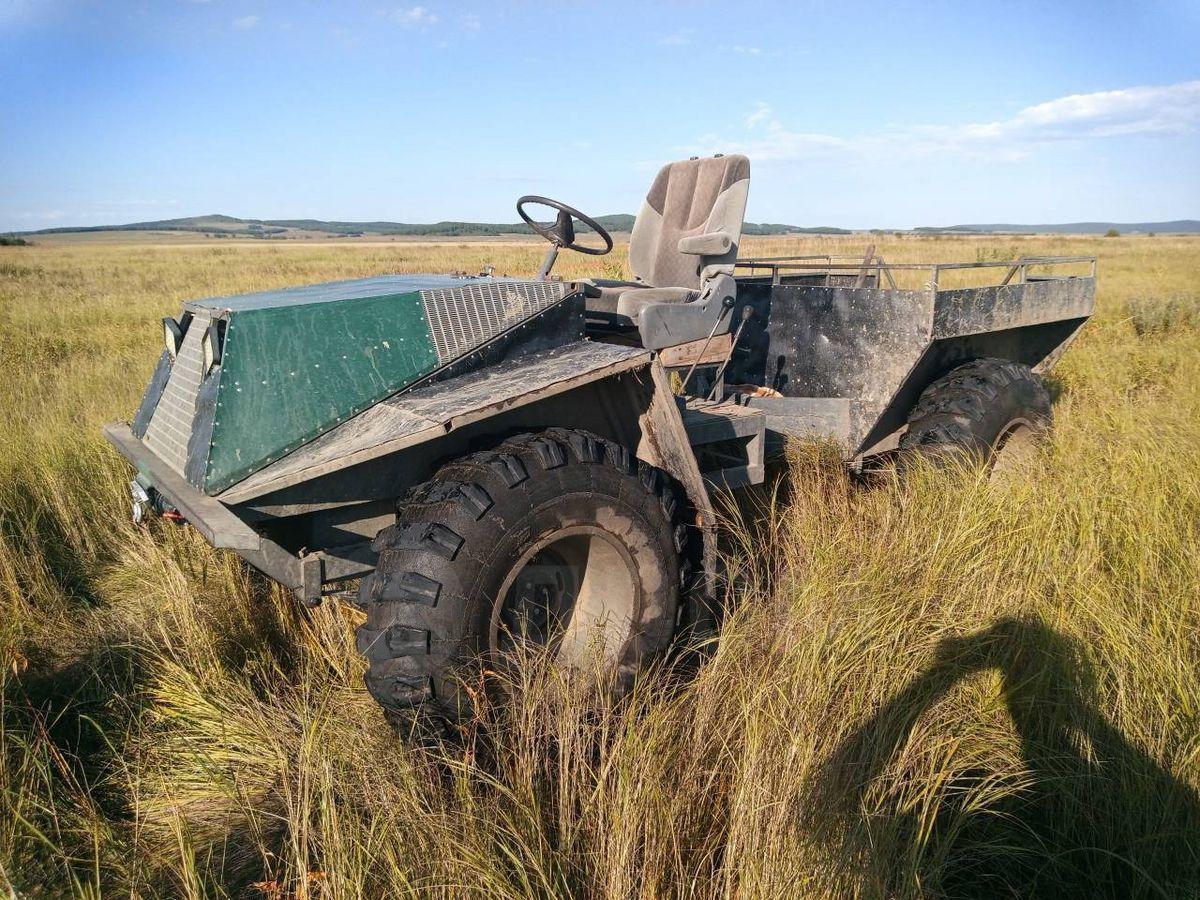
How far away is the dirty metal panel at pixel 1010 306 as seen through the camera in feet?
12.8

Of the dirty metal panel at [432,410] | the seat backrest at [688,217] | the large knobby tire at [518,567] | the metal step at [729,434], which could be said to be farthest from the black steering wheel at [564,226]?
the large knobby tire at [518,567]

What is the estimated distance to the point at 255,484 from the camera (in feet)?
7.74

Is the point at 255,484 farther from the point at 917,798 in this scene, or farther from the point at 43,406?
the point at 43,406

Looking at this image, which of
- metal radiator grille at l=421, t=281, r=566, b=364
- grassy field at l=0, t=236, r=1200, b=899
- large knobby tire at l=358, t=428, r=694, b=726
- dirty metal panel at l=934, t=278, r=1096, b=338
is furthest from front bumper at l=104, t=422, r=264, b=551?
dirty metal panel at l=934, t=278, r=1096, b=338

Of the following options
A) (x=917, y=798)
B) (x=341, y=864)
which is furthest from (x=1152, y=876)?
(x=341, y=864)

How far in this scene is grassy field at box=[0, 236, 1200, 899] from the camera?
1.77m

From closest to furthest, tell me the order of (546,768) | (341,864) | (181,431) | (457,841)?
(341,864), (457,841), (546,768), (181,431)

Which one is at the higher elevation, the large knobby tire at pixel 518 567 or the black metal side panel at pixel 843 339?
the black metal side panel at pixel 843 339

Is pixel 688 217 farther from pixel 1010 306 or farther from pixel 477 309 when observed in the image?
pixel 477 309

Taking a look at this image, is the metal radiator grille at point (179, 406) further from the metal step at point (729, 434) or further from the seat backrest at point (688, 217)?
the seat backrest at point (688, 217)

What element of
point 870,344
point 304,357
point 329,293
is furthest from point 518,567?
point 870,344

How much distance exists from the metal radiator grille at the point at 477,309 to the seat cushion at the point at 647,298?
0.82m

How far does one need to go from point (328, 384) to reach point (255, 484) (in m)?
0.40

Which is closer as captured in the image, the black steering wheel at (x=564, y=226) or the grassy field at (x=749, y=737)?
the grassy field at (x=749, y=737)
